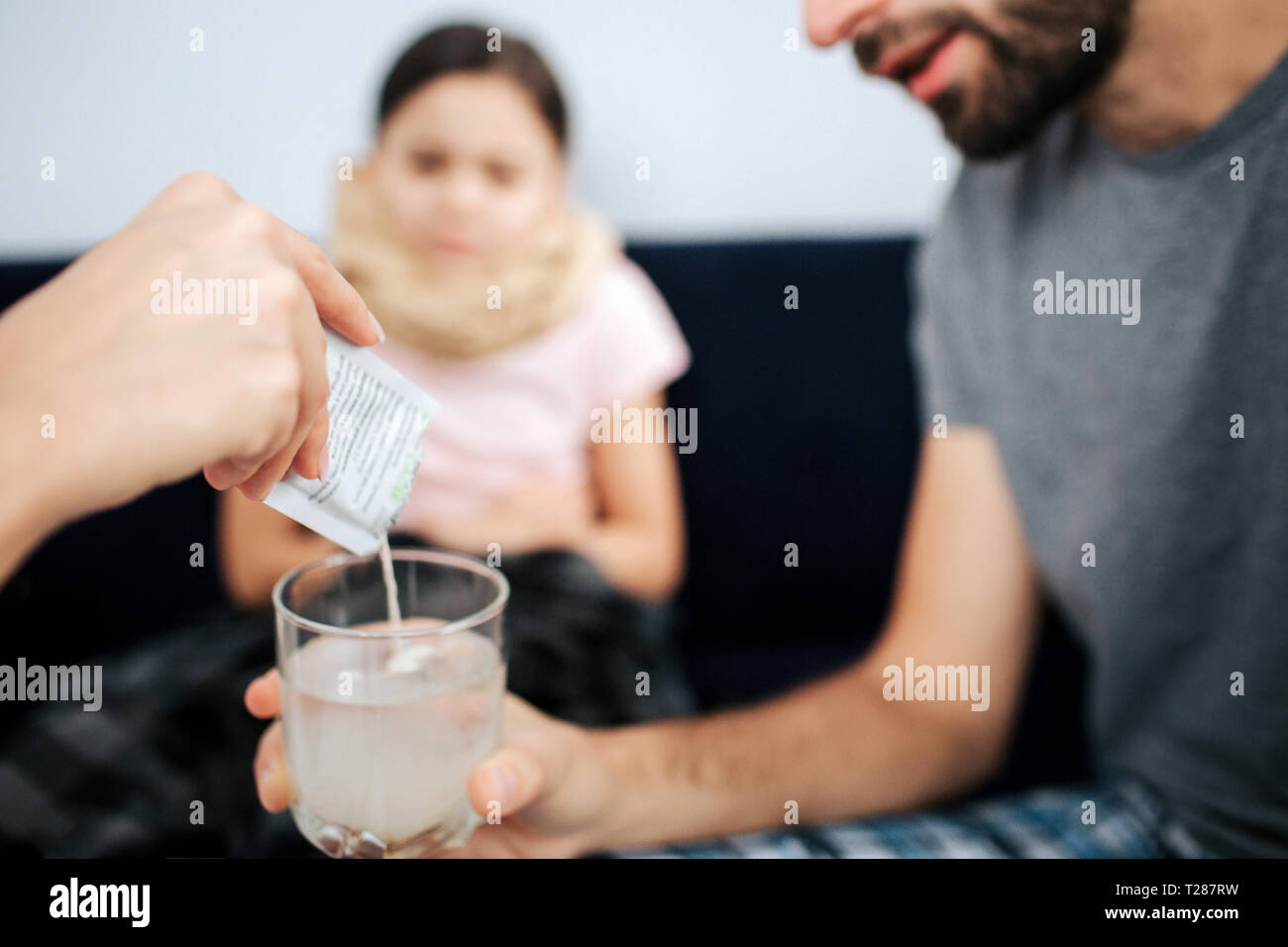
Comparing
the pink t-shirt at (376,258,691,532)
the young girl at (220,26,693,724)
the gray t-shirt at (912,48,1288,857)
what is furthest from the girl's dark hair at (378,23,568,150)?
the gray t-shirt at (912,48,1288,857)

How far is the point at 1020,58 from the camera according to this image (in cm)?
68

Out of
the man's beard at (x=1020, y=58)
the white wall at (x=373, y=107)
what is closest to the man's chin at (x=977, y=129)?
the man's beard at (x=1020, y=58)

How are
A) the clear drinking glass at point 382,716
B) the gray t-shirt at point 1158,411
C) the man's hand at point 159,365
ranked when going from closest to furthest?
the man's hand at point 159,365
the clear drinking glass at point 382,716
the gray t-shirt at point 1158,411

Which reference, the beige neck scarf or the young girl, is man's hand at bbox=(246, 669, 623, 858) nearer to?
the young girl

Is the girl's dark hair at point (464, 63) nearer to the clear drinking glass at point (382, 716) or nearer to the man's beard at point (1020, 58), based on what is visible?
the man's beard at point (1020, 58)

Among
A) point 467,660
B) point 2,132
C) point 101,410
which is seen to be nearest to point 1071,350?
point 467,660

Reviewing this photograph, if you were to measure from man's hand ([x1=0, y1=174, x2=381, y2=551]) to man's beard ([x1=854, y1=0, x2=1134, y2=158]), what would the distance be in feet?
1.72

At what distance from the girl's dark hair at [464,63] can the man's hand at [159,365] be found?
856mm

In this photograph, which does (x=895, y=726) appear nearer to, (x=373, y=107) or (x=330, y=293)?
(x=330, y=293)

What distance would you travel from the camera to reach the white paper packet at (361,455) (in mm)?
437

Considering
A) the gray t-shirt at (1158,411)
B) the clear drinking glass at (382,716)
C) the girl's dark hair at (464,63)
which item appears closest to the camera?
the clear drinking glass at (382,716)

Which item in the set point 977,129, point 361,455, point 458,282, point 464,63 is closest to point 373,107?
point 464,63

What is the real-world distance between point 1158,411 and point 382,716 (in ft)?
2.07

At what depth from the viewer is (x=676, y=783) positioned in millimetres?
696
